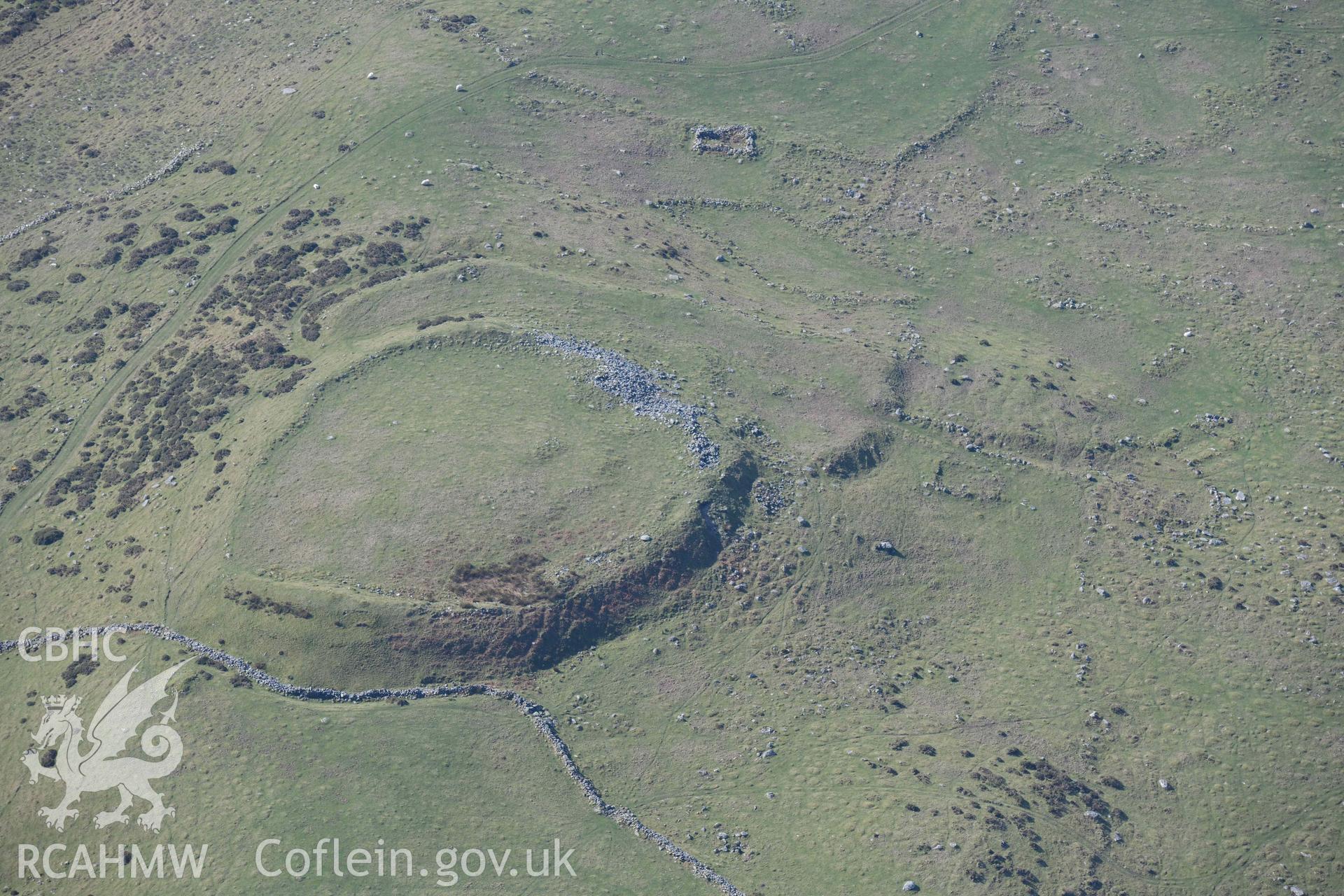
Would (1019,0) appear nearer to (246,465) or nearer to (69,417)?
(246,465)

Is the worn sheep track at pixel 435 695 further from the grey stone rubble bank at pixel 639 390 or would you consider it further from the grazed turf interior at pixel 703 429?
the grey stone rubble bank at pixel 639 390

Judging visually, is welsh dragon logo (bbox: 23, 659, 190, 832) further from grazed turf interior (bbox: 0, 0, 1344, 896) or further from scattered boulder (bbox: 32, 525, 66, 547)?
scattered boulder (bbox: 32, 525, 66, 547)

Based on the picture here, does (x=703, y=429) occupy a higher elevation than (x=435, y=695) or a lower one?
higher

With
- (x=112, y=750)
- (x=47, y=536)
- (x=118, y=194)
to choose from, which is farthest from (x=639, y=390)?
(x=118, y=194)

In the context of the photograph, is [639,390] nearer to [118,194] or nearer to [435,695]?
[435,695]

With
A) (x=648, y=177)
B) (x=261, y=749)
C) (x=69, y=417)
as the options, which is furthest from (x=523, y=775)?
(x=648, y=177)

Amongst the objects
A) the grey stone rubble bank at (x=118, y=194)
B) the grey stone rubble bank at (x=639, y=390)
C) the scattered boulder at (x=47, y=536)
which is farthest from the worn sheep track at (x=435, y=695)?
the grey stone rubble bank at (x=118, y=194)
